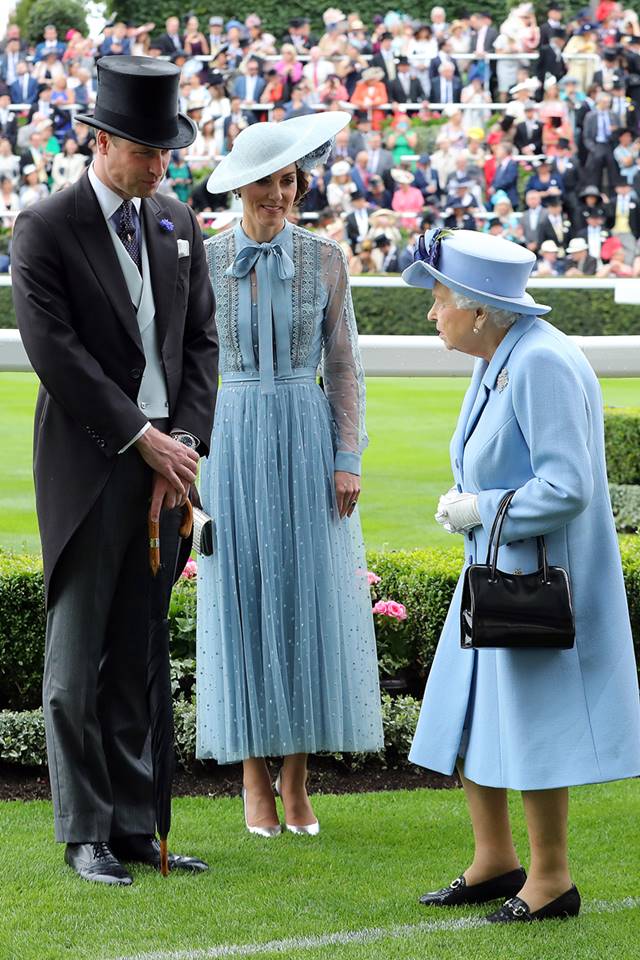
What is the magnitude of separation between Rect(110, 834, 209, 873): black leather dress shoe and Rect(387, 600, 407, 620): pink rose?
1739mm

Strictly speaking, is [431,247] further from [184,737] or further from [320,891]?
[184,737]

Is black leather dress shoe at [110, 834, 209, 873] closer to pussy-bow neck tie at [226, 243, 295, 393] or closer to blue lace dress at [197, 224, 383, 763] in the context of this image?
blue lace dress at [197, 224, 383, 763]

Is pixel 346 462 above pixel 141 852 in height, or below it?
above

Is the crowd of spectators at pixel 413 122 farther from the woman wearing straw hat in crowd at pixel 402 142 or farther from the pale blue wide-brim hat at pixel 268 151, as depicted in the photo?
the pale blue wide-brim hat at pixel 268 151

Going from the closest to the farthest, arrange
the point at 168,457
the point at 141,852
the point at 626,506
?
the point at 168,457
the point at 141,852
the point at 626,506

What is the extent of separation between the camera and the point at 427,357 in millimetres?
10305

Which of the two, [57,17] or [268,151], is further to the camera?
[57,17]

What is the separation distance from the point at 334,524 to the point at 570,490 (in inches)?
53.9

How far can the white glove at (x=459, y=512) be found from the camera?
362cm

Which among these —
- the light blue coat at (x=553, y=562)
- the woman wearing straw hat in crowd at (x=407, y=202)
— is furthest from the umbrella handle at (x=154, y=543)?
the woman wearing straw hat in crowd at (x=407, y=202)

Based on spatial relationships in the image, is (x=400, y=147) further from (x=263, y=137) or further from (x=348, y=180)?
(x=263, y=137)

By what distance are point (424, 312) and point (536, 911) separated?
1327 centimetres

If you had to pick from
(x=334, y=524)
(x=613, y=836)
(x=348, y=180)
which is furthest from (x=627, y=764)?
(x=348, y=180)

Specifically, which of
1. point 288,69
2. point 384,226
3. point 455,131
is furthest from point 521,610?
point 288,69
